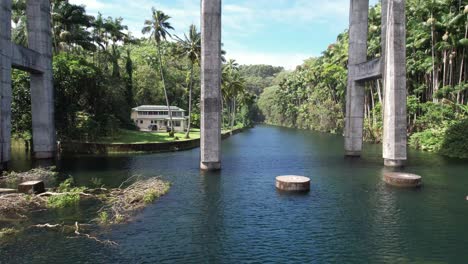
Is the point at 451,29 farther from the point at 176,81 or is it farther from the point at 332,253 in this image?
the point at 176,81

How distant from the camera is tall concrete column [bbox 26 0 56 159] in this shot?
110ft

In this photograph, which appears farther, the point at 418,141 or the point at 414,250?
the point at 418,141

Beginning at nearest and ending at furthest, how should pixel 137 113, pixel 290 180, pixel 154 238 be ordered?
pixel 154 238 → pixel 290 180 → pixel 137 113

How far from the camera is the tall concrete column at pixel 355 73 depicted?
36.0m

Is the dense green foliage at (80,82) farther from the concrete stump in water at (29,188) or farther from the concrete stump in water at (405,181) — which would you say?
the concrete stump in water at (405,181)

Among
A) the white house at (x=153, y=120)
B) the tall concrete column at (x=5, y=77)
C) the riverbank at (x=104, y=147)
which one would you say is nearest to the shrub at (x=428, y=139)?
the riverbank at (x=104, y=147)

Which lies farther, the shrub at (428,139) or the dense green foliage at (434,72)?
the dense green foliage at (434,72)

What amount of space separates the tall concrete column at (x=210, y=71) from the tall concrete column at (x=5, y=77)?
13832 millimetres

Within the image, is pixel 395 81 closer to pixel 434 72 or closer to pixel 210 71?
pixel 210 71

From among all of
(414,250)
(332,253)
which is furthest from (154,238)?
(414,250)

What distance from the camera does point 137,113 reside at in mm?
62688

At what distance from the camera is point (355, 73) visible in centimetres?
3700

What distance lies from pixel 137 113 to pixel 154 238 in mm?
50577

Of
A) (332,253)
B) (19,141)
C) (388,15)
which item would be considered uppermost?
(388,15)
